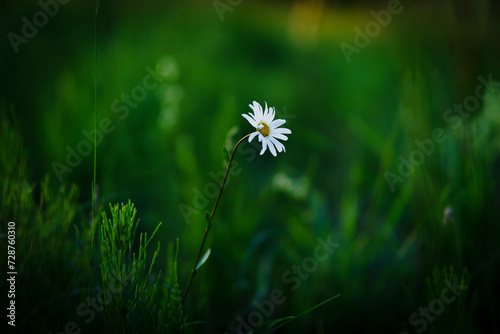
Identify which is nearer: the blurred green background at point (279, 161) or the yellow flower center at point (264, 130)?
the yellow flower center at point (264, 130)

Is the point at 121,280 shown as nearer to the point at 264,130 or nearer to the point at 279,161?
the point at 264,130

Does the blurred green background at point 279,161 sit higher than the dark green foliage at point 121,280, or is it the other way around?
the blurred green background at point 279,161

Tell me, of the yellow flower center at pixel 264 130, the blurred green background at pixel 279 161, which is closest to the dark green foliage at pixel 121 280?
the blurred green background at pixel 279 161

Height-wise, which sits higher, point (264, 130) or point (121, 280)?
point (264, 130)

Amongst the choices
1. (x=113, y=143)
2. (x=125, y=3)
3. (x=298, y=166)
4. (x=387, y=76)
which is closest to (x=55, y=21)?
(x=125, y=3)

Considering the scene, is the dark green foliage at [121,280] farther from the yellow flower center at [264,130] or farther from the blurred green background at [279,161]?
the yellow flower center at [264,130]

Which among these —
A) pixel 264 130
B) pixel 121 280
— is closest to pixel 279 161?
pixel 264 130

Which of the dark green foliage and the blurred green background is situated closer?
the dark green foliage

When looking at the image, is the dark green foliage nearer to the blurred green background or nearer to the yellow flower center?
the blurred green background

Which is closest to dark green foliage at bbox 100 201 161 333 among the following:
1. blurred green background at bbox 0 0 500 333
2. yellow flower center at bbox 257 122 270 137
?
blurred green background at bbox 0 0 500 333
